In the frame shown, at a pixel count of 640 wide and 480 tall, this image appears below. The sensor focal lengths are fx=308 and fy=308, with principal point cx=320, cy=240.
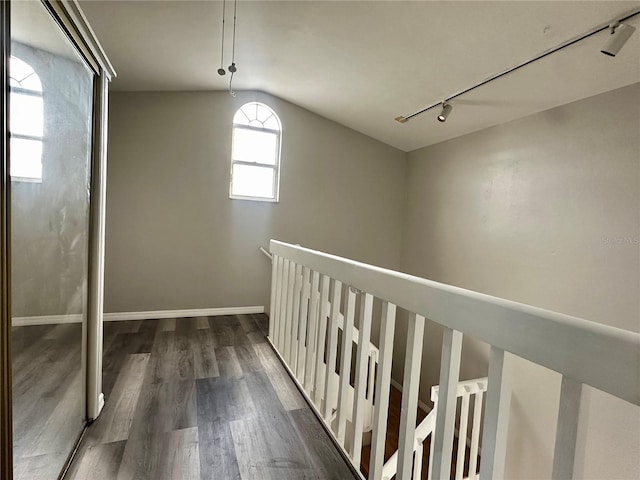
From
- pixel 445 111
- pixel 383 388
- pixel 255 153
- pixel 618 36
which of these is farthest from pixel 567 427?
pixel 255 153

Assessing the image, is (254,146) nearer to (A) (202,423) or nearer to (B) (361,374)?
(A) (202,423)

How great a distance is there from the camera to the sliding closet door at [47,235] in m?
0.89

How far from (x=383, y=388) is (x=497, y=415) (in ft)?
1.62

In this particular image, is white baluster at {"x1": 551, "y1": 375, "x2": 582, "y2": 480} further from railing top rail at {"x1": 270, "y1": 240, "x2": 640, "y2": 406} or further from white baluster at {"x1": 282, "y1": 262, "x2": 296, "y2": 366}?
white baluster at {"x1": 282, "y1": 262, "x2": 296, "y2": 366}

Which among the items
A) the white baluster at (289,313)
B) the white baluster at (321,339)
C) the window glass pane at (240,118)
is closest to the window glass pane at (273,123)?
the window glass pane at (240,118)

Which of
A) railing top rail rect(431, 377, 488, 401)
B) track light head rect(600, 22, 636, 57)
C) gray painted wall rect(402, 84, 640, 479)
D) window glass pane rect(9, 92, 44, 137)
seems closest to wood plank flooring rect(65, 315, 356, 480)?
window glass pane rect(9, 92, 44, 137)

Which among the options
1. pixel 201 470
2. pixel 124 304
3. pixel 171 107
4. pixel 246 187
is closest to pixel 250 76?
pixel 171 107

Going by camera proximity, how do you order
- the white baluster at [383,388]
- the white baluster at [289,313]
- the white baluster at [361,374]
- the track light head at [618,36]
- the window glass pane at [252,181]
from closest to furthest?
the white baluster at [383,388] < the white baluster at [361,374] < the track light head at [618,36] < the white baluster at [289,313] < the window glass pane at [252,181]

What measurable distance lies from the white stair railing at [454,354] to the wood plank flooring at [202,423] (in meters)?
0.18

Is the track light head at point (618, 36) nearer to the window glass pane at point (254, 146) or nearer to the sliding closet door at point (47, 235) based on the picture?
the sliding closet door at point (47, 235)

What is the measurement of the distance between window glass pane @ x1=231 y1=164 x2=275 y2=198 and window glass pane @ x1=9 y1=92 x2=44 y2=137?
277 centimetres

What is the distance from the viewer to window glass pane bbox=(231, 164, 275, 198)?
3812 millimetres

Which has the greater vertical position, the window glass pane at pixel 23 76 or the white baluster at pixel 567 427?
the window glass pane at pixel 23 76

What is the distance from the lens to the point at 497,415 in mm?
695
